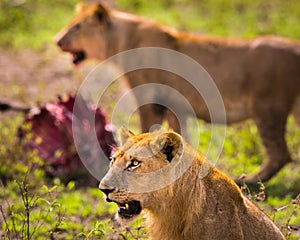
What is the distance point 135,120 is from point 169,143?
467 centimetres

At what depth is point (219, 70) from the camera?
21.7ft

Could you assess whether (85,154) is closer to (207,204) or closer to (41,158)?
(41,158)

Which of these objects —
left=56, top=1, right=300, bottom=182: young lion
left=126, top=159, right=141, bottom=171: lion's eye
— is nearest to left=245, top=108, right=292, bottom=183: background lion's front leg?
left=56, top=1, right=300, bottom=182: young lion

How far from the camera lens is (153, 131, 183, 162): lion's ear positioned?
11.0 ft

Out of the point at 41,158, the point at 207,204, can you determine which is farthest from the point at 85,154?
the point at 207,204

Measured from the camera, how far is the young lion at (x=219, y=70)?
20.9 feet

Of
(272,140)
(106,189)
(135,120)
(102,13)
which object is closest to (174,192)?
(106,189)

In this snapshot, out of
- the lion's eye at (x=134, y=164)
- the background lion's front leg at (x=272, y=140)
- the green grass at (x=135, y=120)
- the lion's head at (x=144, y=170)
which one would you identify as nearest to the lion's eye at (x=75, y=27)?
the green grass at (x=135, y=120)

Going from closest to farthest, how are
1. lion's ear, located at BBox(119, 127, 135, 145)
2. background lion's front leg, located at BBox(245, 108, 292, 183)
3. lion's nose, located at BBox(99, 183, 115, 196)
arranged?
lion's nose, located at BBox(99, 183, 115, 196)
lion's ear, located at BBox(119, 127, 135, 145)
background lion's front leg, located at BBox(245, 108, 292, 183)

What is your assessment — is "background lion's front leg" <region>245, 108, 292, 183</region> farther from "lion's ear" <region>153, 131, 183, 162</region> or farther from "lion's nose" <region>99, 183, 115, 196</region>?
"lion's nose" <region>99, 183, 115, 196</region>

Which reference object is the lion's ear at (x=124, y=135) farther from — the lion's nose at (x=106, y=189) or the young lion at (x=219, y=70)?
the young lion at (x=219, y=70)

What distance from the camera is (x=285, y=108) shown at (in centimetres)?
634

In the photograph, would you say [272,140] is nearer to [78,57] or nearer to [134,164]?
[78,57]

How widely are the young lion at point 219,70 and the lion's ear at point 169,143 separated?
2.79 meters
